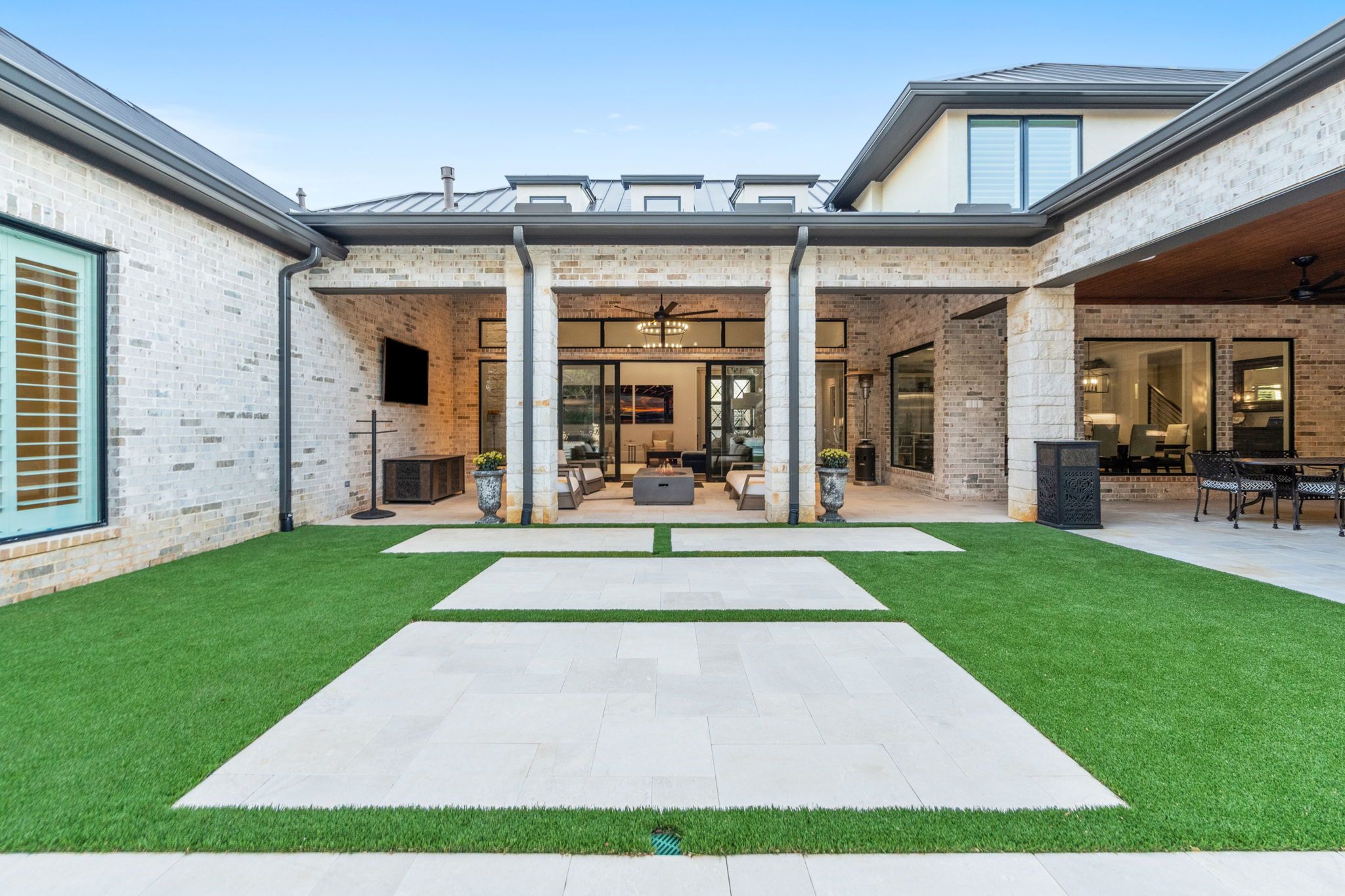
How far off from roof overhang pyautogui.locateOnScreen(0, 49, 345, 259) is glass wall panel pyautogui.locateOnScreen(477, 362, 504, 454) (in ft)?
19.1

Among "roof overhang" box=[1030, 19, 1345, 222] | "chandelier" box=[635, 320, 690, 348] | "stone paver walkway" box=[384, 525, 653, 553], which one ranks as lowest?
"stone paver walkway" box=[384, 525, 653, 553]

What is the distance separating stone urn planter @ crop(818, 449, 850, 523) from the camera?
718 cm

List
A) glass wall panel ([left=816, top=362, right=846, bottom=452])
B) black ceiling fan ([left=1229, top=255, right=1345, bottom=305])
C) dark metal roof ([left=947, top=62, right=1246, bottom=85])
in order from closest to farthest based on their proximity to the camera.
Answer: black ceiling fan ([left=1229, top=255, right=1345, bottom=305]) < dark metal roof ([left=947, top=62, right=1246, bottom=85]) < glass wall panel ([left=816, top=362, right=846, bottom=452])

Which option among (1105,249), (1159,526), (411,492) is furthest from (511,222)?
(1159,526)

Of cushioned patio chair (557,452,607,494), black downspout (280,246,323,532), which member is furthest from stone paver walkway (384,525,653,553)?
cushioned patio chair (557,452,607,494)

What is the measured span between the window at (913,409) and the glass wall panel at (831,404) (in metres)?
1.22

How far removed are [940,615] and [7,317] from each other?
6.74m

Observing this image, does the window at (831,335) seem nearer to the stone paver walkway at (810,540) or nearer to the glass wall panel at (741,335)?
the glass wall panel at (741,335)

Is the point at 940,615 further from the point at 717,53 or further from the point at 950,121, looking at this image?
the point at 717,53

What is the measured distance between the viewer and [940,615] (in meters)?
3.65

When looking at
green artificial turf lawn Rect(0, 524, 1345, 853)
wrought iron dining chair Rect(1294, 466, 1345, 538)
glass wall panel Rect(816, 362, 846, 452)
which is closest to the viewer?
green artificial turf lawn Rect(0, 524, 1345, 853)

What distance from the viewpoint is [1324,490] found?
6.44 m

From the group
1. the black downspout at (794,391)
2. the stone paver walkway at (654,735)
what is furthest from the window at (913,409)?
the stone paver walkway at (654,735)

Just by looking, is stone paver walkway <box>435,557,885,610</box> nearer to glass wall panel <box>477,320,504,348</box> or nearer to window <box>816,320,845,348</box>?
glass wall panel <box>477,320,504,348</box>
